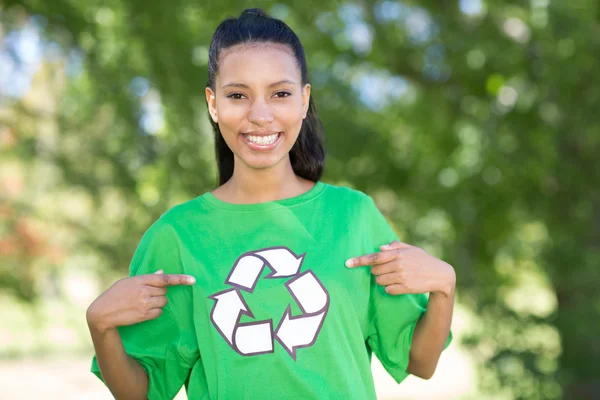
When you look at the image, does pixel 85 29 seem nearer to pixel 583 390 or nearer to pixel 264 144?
pixel 264 144

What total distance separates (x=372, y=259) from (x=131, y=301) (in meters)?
0.57

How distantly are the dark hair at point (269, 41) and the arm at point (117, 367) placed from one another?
1.76 feet

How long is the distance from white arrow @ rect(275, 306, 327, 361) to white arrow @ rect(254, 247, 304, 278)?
11 centimetres

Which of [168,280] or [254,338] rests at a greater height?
[168,280]

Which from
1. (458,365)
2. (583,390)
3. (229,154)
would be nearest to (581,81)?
(583,390)

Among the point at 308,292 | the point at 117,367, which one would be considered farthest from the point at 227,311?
Answer: the point at 117,367

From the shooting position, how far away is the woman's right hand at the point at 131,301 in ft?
6.12

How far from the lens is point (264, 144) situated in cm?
192

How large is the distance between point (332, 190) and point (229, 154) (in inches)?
12.9

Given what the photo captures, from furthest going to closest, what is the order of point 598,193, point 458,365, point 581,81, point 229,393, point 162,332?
point 458,365 → point 598,193 → point 581,81 → point 162,332 → point 229,393

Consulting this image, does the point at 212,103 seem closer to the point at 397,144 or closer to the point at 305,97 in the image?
the point at 305,97

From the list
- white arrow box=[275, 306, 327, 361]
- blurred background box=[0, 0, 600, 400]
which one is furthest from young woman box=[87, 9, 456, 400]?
blurred background box=[0, 0, 600, 400]

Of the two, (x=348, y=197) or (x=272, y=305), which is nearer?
(x=272, y=305)

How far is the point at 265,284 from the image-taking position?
6.09ft
